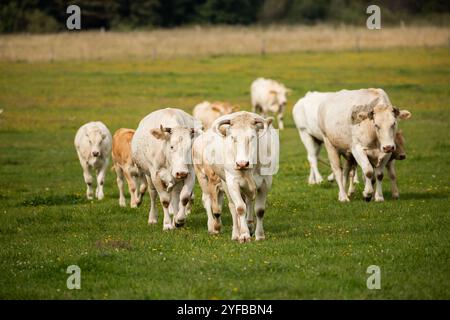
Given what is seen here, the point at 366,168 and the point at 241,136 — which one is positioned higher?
the point at 241,136

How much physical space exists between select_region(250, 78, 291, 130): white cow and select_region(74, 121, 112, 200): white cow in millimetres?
13676

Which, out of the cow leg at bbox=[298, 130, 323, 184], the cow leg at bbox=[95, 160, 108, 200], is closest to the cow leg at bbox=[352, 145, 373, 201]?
the cow leg at bbox=[298, 130, 323, 184]

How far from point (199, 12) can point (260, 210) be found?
68.6 metres

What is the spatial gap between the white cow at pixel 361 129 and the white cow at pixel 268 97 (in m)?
15.0

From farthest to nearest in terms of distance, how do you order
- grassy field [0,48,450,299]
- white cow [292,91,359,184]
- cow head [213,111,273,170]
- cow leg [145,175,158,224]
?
white cow [292,91,359,184]
cow leg [145,175,158,224]
cow head [213,111,273,170]
grassy field [0,48,450,299]

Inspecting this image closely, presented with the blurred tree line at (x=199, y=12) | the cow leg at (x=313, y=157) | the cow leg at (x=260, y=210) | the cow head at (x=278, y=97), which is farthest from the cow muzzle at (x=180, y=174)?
the blurred tree line at (x=199, y=12)

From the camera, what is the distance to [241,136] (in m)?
13.9

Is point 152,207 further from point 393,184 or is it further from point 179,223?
point 393,184

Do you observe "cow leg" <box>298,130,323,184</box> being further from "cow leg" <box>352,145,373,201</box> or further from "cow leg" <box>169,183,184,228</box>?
"cow leg" <box>169,183,184,228</box>

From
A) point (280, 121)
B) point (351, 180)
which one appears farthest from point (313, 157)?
point (280, 121)

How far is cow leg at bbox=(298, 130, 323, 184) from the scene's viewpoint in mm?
21578

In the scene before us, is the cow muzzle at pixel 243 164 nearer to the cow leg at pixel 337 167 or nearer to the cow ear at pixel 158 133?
the cow ear at pixel 158 133

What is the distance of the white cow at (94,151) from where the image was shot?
20938 mm

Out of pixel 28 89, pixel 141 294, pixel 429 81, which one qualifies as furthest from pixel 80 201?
pixel 429 81
